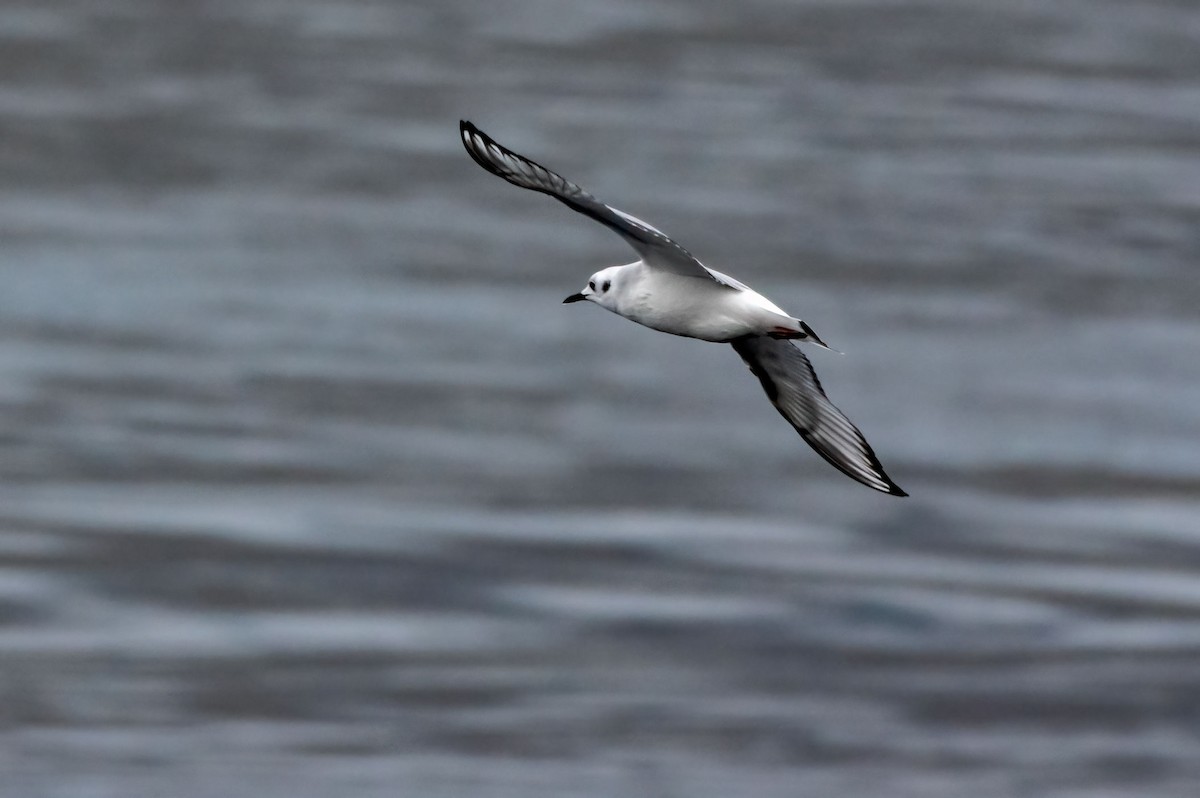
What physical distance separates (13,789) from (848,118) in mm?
27342

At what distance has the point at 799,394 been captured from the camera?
8734 mm

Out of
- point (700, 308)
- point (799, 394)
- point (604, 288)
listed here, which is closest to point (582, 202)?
point (700, 308)

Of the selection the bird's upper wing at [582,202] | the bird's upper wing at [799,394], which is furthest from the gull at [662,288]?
the bird's upper wing at [799,394]

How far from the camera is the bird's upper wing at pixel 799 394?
28.4 ft

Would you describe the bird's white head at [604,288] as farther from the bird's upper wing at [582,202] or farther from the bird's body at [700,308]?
the bird's upper wing at [582,202]

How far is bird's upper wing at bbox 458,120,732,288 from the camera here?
677 centimetres

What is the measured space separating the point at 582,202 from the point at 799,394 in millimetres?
2197

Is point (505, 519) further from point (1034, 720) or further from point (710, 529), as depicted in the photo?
point (1034, 720)

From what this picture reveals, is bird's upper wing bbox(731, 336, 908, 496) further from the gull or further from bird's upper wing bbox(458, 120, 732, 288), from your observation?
bird's upper wing bbox(458, 120, 732, 288)

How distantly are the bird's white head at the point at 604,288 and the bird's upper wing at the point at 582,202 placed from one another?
14 centimetres

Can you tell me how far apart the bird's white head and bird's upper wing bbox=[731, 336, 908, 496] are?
859 mm

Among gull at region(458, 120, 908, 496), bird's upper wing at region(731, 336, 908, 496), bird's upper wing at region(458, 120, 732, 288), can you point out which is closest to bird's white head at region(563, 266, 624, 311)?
gull at region(458, 120, 908, 496)

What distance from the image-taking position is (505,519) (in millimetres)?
42031

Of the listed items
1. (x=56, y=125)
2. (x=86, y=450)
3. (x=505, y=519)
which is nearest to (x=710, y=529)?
(x=505, y=519)
